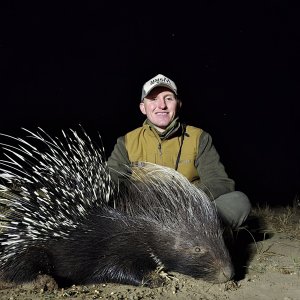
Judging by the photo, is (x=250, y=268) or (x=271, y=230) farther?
(x=271, y=230)

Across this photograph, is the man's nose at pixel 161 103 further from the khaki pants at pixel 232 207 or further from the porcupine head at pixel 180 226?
the khaki pants at pixel 232 207

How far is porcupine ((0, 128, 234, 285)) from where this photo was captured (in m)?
2.29

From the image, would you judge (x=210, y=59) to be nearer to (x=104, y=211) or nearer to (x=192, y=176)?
(x=192, y=176)

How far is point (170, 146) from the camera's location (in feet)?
9.80

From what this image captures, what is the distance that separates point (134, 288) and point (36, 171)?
0.76 m

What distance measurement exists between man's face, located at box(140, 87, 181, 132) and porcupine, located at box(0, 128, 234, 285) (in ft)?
1.92

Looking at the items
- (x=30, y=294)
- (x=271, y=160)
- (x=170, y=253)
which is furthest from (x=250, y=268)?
(x=271, y=160)

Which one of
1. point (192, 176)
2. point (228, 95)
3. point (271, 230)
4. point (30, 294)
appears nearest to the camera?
point (30, 294)

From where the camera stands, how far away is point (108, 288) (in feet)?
7.43

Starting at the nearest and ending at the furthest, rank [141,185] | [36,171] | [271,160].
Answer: [36,171] → [141,185] → [271,160]

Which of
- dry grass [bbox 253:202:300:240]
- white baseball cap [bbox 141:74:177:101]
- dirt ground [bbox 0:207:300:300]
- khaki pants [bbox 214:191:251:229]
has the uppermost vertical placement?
white baseball cap [bbox 141:74:177:101]

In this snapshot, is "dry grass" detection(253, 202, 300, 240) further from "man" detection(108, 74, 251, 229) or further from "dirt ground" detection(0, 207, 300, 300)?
"man" detection(108, 74, 251, 229)

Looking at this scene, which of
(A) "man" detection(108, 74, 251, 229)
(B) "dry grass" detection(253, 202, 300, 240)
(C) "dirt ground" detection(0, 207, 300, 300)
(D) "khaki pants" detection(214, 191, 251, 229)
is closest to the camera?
(C) "dirt ground" detection(0, 207, 300, 300)

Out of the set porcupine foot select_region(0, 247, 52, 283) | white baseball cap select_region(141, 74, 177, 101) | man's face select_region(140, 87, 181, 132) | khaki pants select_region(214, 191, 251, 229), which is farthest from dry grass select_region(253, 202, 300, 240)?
porcupine foot select_region(0, 247, 52, 283)
